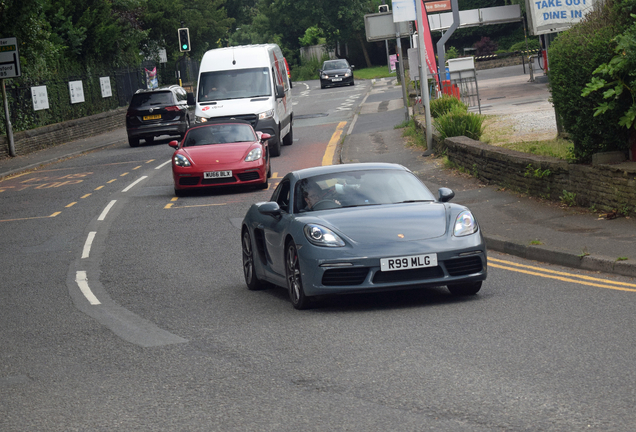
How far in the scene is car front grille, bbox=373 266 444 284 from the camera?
8.30m

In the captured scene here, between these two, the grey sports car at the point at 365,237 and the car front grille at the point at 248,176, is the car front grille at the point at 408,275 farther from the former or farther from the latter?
the car front grille at the point at 248,176

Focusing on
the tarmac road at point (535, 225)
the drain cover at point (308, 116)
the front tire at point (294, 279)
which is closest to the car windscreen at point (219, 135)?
the tarmac road at point (535, 225)

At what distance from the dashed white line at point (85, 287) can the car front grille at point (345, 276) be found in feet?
9.96

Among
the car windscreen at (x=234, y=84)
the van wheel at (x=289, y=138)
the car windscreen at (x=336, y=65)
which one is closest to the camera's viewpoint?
the car windscreen at (x=234, y=84)

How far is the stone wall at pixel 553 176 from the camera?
11930 mm

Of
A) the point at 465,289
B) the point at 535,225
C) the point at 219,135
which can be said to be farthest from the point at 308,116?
the point at 465,289

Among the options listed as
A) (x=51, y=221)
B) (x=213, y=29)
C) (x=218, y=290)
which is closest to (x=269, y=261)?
(x=218, y=290)

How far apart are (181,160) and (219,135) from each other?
61.2 inches

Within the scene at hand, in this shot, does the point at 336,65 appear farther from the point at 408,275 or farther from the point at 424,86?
the point at 408,275

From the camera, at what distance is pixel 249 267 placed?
408 inches

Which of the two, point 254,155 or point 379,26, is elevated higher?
point 379,26

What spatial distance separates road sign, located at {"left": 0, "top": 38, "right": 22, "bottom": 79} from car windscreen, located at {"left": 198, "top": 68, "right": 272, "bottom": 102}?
6702 millimetres

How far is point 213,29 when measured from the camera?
70500mm

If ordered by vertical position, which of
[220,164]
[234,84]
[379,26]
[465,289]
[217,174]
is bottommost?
[465,289]
